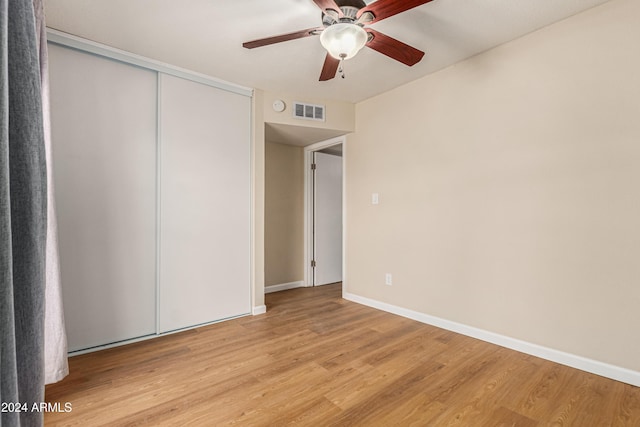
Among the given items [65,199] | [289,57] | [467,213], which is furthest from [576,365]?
[65,199]

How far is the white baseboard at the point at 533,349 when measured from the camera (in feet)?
6.30

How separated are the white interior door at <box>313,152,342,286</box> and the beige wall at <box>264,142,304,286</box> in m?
0.23

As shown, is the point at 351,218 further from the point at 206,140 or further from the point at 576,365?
the point at 576,365

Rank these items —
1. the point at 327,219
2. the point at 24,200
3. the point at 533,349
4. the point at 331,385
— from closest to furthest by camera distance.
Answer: the point at 24,200 → the point at 331,385 → the point at 533,349 → the point at 327,219

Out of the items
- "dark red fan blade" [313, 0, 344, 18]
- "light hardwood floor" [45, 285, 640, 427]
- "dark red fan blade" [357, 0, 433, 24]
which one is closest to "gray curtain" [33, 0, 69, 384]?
"light hardwood floor" [45, 285, 640, 427]

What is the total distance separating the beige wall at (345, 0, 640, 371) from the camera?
1937 mm

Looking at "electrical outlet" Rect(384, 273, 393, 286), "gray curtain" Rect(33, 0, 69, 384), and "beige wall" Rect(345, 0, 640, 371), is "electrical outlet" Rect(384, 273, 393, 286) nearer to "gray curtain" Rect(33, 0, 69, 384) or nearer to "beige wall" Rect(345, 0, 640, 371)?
"beige wall" Rect(345, 0, 640, 371)

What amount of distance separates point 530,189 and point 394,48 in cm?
149

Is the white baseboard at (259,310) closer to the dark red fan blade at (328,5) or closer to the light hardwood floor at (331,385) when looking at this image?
the light hardwood floor at (331,385)

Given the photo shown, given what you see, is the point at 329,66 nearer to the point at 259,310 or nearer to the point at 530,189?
the point at 530,189

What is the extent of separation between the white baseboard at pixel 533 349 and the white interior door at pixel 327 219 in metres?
1.52

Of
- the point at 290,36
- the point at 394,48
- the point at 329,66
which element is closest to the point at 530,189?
the point at 394,48

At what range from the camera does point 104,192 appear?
94.5 inches

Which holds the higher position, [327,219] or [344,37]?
[344,37]
